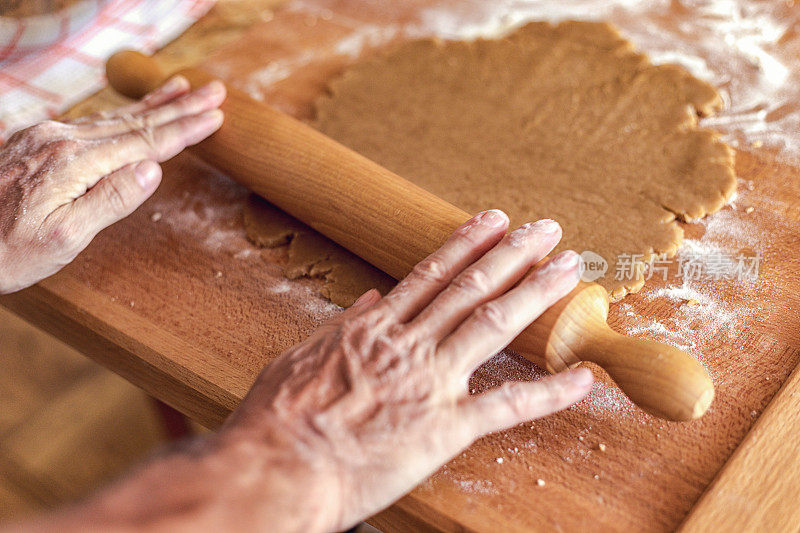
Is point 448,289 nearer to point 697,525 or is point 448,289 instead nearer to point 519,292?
Result: point 519,292

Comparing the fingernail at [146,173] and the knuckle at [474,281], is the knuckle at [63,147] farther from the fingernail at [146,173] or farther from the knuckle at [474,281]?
the knuckle at [474,281]

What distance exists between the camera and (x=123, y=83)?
1906mm

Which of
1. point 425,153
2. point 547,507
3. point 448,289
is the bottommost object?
point 547,507

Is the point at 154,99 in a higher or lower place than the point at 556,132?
higher

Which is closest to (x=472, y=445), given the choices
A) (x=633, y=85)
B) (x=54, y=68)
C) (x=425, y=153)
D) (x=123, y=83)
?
(x=425, y=153)

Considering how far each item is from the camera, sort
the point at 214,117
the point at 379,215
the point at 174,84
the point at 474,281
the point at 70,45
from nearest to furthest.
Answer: the point at 474,281
the point at 379,215
the point at 214,117
the point at 174,84
the point at 70,45

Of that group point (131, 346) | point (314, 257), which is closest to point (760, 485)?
point (314, 257)

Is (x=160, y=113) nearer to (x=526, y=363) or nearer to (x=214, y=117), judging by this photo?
(x=214, y=117)

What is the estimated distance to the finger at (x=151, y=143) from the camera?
5.06ft

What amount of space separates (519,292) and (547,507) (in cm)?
34

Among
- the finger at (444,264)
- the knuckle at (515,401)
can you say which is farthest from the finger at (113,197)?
the knuckle at (515,401)

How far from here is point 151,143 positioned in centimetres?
160

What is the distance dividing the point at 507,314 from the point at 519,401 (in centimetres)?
14

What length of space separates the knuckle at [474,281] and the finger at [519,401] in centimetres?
16
